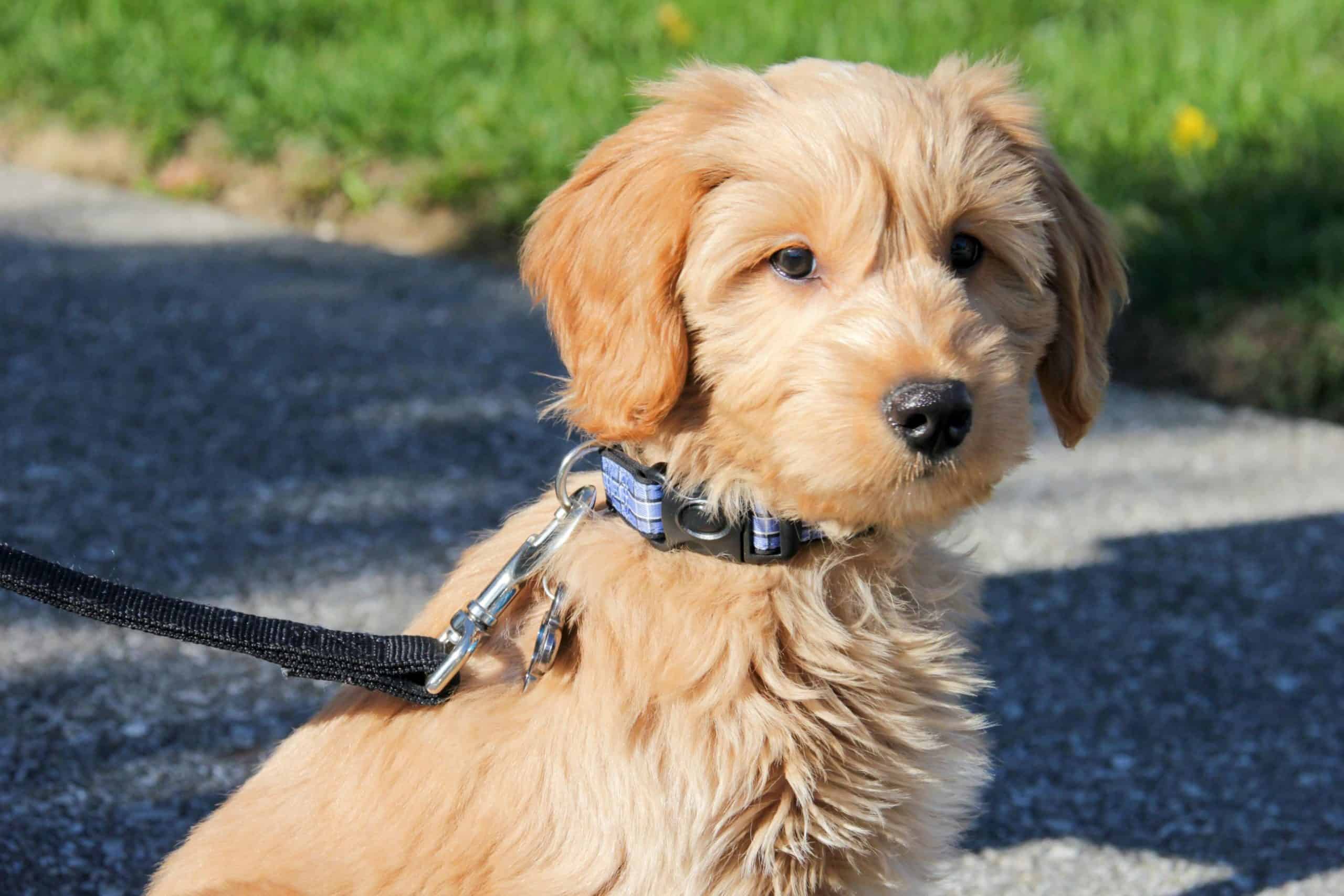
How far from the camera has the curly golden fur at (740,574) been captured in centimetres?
240

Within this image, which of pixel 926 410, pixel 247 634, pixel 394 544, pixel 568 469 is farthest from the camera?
pixel 394 544

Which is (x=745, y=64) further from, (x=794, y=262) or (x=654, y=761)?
(x=654, y=761)

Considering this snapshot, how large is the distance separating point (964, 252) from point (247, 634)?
1482 millimetres

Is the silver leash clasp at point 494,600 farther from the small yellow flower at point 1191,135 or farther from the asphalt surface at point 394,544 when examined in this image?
the small yellow flower at point 1191,135

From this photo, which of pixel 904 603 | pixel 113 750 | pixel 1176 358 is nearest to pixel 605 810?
pixel 904 603

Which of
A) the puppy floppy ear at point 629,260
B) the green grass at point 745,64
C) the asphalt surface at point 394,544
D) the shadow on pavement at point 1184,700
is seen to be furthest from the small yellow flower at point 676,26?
the puppy floppy ear at point 629,260

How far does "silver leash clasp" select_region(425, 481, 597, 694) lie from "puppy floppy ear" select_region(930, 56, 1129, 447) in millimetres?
1018

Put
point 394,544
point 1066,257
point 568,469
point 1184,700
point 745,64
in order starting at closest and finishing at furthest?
point 568,469
point 1066,257
point 1184,700
point 394,544
point 745,64

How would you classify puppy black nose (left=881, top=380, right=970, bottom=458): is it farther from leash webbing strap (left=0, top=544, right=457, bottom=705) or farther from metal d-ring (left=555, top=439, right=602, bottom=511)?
leash webbing strap (left=0, top=544, right=457, bottom=705)

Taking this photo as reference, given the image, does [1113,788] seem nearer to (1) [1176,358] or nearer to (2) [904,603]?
(2) [904,603]

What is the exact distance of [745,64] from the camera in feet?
25.4

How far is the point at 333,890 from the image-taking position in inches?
95.3

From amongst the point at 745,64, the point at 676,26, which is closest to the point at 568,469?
the point at 745,64

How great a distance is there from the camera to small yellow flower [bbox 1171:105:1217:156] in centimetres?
749
